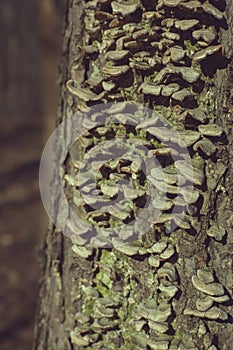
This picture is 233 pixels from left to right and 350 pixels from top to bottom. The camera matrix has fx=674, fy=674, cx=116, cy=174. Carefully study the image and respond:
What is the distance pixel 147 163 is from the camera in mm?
1314

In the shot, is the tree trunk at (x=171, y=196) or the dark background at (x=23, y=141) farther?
the dark background at (x=23, y=141)

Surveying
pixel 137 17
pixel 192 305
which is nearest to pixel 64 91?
pixel 137 17

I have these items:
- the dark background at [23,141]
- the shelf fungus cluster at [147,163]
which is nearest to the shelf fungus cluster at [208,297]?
the shelf fungus cluster at [147,163]

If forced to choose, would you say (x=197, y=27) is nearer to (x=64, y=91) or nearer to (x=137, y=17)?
(x=137, y=17)

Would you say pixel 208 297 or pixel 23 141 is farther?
pixel 23 141

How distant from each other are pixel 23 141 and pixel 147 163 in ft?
16.1

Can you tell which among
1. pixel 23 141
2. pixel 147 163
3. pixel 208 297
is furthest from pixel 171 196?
pixel 23 141

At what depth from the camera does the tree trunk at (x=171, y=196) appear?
1252mm

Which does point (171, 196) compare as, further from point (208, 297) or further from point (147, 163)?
point (208, 297)

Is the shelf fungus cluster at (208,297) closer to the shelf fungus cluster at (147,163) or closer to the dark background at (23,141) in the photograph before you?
the shelf fungus cluster at (147,163)

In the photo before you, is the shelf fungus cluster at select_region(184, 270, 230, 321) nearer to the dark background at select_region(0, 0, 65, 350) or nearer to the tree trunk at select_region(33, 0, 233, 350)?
the tree trunk at select_region(33, 0, 233, 350)

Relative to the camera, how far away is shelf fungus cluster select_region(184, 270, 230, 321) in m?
1.27

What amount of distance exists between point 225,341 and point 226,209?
0.27 m

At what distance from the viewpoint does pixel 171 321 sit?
134 centimetres
